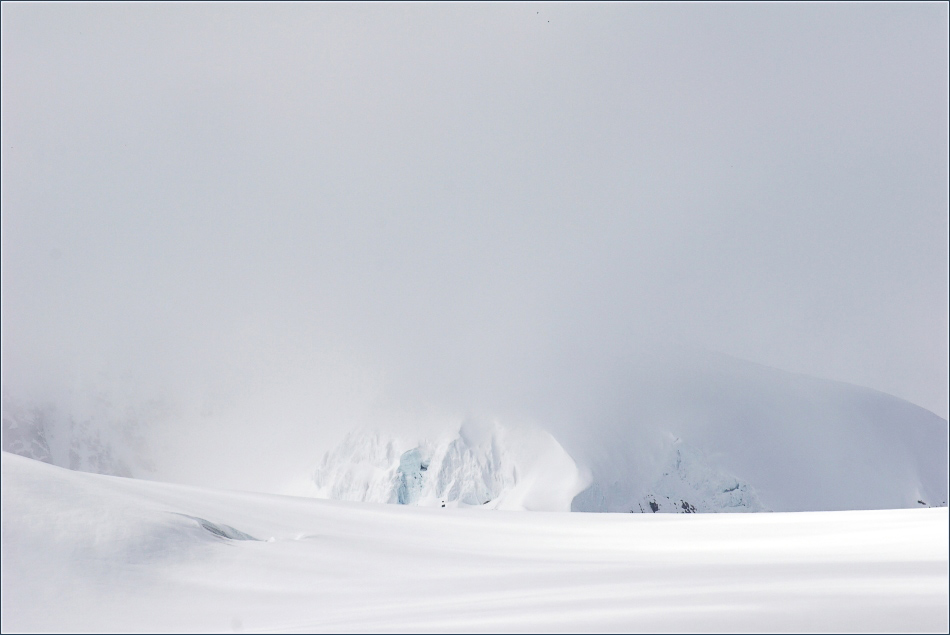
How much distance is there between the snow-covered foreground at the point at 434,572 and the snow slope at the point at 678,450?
6227 centimetres

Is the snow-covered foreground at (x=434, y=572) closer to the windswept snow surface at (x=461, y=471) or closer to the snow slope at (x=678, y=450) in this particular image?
the windswept snow surface at (x=461, y=471)

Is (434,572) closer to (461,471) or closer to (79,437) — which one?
(461,471)

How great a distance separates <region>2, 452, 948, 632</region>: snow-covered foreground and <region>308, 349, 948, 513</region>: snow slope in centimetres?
6227

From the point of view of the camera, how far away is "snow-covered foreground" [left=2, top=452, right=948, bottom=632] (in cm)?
567

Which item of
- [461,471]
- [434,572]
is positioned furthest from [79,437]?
[434,572]

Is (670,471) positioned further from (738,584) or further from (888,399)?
(738,584)

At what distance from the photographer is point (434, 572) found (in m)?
9.37

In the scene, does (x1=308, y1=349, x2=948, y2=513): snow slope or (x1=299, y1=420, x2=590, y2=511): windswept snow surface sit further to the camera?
(x1=308, y1=349, x2=948, y2=513): snow slope

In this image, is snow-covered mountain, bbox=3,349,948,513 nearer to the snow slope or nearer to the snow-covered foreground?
the snow slope

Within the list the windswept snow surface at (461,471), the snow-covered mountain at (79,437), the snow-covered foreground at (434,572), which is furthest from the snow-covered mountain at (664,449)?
the snow-covered mountain at (79,437)

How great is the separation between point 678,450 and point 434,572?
257 ft

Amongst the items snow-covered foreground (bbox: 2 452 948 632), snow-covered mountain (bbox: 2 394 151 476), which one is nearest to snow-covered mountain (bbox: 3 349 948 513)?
snow-covered foreground (bbox: 2 452 948 632)

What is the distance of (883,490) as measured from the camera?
92.8 meters

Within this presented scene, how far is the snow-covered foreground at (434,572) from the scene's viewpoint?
567 cm
